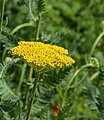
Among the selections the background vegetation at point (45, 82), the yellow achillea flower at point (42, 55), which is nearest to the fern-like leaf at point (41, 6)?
the background vegetation at point (45, 82)

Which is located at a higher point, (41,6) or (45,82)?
(41,6)

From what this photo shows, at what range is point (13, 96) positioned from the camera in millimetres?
2264

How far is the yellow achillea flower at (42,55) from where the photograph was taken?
1722 millimetres

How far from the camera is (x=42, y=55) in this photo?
1771 mm

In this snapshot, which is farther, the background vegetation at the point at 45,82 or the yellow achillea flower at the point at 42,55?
the background vegetation at the point at 45,82

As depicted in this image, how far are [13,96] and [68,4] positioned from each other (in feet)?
8.21

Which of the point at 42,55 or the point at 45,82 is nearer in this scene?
the point at 42,55

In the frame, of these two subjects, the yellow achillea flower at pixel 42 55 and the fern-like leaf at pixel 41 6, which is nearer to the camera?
the yellow achillea flower at pixel 42 55

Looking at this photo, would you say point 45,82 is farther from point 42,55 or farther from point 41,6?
point 42,55

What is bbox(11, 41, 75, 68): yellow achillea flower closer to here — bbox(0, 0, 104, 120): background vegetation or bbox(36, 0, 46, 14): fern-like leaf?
bbox(0, 0, 104, 120): background vegetation

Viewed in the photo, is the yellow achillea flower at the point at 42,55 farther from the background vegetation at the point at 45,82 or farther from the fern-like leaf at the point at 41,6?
the fern-like leaf at the point at 41,6

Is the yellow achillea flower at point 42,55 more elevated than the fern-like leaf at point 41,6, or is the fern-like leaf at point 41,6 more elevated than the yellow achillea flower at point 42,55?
the fern-like leaf at point 41,6

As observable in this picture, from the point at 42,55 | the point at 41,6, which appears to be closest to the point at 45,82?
the point at 41,6

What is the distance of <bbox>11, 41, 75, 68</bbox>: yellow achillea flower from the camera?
1722 mm
